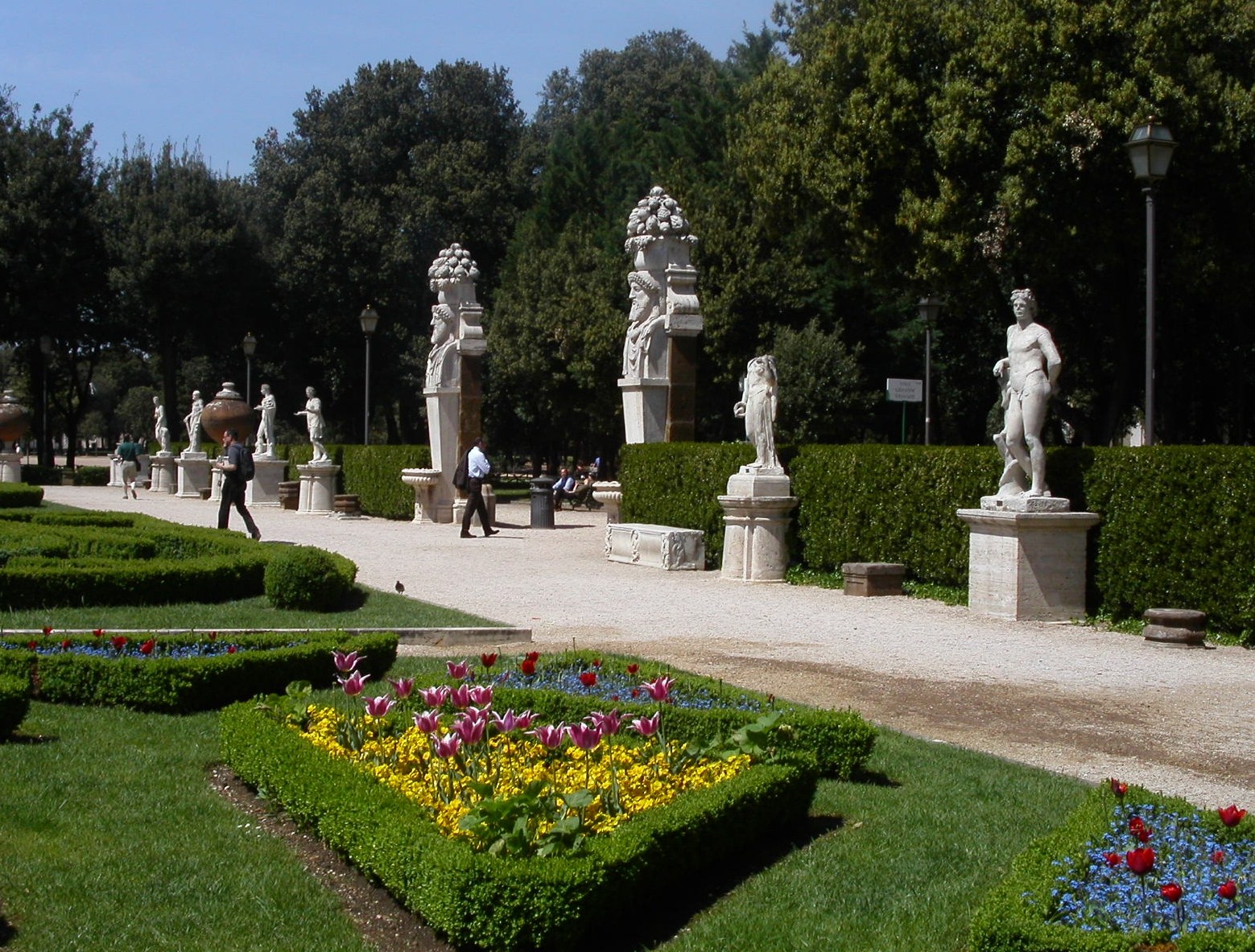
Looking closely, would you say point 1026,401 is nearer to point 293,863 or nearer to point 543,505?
point 293,863

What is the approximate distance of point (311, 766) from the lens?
5.61 meters

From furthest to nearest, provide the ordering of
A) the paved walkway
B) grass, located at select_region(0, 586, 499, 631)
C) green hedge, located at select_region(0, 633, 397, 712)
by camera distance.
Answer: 1. grass, located at select_region(0, 586, 499, 631)
2. green hedge, located at select_region(0, 633, 397, 712)
3. the paved walkway

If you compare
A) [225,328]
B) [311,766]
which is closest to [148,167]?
[225,328]

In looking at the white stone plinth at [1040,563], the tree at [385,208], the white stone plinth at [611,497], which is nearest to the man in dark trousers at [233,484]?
the white stone plinth at [611,497]

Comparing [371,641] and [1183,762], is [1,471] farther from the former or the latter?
[1183,762]

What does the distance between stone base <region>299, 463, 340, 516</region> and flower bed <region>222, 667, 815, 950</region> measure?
23362 millimetres

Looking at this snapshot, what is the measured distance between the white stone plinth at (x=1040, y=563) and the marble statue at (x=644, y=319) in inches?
343

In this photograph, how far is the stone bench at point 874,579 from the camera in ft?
48.8

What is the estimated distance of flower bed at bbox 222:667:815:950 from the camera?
425 cm

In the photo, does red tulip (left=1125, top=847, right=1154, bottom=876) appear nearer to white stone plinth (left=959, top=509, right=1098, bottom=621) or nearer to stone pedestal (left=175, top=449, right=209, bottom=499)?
white stone plinth (left=959, top=509, right=1098, bottom=621)

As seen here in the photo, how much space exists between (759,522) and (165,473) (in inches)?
1057

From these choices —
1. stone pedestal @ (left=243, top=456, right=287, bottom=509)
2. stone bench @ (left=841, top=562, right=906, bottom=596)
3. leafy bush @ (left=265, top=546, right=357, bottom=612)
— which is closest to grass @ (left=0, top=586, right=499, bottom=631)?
leafy bush @ (left=265, top=546, right=357, bottom=612)

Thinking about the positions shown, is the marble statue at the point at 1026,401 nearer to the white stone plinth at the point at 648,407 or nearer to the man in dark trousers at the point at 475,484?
the white stone plinth at the point at 648,407

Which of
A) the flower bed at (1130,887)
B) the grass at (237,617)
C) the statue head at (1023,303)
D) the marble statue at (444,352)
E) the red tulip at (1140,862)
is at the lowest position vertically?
the grass at (237,617)
